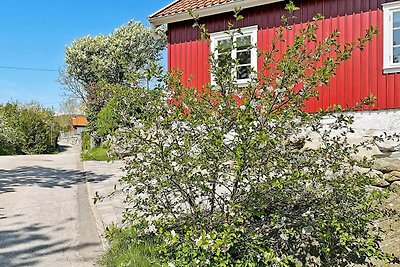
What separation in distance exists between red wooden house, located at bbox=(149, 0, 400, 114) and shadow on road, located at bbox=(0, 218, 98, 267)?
3.63 metres

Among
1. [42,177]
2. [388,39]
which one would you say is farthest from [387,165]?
[42,177]

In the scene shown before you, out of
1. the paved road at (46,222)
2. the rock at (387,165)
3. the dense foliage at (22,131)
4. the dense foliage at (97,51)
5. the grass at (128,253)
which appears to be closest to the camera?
the grass at (128,253)

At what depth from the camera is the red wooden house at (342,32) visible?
7816mm

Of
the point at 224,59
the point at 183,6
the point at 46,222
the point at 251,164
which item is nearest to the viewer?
the point at 251,164

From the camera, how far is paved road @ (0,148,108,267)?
3783mm

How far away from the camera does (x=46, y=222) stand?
5.04 metres

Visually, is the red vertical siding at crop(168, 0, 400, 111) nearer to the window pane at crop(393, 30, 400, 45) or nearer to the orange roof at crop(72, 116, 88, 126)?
the window pane at crop(393, 30, 400, 45)

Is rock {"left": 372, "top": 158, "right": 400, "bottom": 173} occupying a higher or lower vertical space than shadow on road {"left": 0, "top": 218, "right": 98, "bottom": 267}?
higher

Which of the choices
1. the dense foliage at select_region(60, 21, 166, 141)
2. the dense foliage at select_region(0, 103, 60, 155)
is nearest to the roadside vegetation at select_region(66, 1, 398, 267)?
the dense foliage at select_region(0, 103, 60, 155)

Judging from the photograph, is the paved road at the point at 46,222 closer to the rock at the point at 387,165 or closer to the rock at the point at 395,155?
the rock at the point at 387,165

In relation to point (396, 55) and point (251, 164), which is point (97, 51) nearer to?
point (396, 55)

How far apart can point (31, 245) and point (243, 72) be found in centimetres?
308

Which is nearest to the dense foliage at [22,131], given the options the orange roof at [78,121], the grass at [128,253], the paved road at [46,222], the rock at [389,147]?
the orange roof at [78,121]

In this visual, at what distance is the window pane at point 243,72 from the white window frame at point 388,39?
604 centimetres
